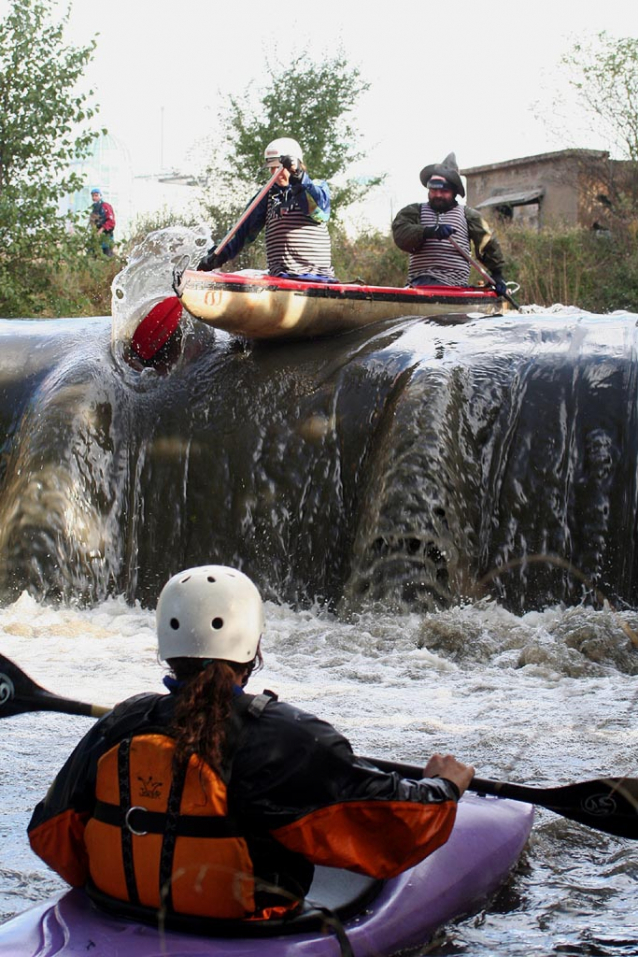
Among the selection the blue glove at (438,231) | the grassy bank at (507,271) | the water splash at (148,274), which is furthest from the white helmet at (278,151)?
the grassy bank at (507,271)

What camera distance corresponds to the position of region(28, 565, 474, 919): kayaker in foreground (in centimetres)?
228

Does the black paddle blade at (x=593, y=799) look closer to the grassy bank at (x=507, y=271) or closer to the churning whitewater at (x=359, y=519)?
the churning whitewater at (x=359, y=519)

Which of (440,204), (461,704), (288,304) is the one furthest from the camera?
(440,204)

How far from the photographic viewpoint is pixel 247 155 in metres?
20.0

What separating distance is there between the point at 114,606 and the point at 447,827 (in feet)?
16.7

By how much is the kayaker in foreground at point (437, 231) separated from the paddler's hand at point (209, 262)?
1.39m

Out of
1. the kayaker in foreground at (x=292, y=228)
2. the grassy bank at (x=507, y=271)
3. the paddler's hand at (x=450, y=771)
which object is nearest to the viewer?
the paddler's hand at (x=450, y=771)

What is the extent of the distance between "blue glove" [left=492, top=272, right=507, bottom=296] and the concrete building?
9.98 m

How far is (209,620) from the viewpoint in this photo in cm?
237

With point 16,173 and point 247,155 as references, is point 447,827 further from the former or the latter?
point 247,155

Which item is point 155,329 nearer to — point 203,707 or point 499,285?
point 499,285

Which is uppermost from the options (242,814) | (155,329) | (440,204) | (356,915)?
(440,204)

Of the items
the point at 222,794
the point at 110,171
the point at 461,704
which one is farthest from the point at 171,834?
the point at 110,171

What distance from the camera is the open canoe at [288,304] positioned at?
25.3ft
